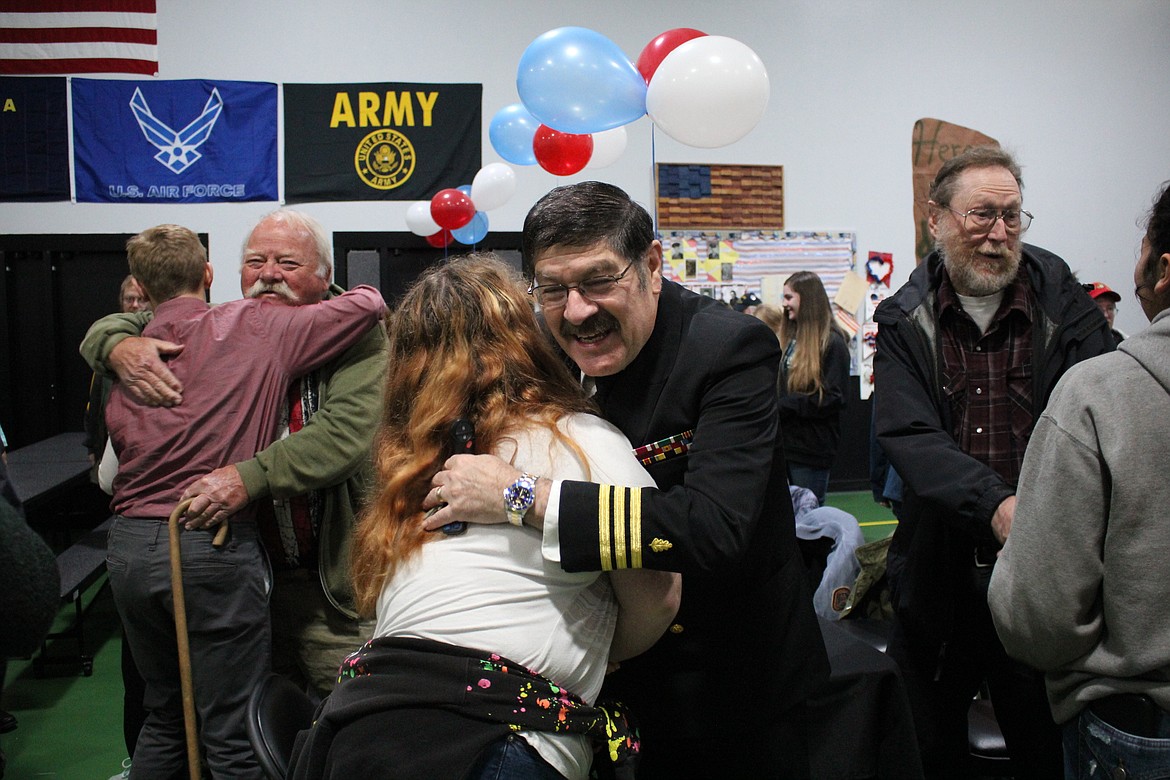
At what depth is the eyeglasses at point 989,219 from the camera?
212cm

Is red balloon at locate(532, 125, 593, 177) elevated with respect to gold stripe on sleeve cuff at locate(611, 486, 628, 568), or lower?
elevated

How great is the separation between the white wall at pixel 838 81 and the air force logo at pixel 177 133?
302mm

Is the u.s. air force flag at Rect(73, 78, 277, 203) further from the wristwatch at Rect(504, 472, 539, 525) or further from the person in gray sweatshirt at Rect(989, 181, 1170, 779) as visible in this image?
the person in gray sweatshirt at Rect(989, 181, 1170, 779)

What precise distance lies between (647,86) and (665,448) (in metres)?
2.43

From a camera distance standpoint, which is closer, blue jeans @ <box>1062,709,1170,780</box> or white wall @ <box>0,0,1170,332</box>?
blue jeans @ <box>1062,709,1170,780</box>

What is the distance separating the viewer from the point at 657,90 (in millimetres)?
3264

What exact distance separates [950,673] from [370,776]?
161cm

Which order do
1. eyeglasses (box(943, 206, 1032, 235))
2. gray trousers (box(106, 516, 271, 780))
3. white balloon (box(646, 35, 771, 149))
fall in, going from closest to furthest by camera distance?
eyeglasses (box(943, 206, 1032, 235)), gray trousers (box(106, 516, 271, 780)), white balloon (box(646, 35, 771, 149))

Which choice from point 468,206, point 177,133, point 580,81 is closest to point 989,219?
point 580,81

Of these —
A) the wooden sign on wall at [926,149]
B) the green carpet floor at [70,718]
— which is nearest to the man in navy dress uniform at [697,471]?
the green carpet floor at [70,718]

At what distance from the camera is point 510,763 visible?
1.14m

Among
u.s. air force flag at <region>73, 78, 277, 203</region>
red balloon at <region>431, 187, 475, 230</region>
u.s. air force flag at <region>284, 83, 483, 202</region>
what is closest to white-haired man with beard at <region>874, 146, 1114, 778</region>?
red balloon at <region>431, 187, 475, 230</region>

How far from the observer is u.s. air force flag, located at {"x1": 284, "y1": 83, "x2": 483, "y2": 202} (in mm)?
7312

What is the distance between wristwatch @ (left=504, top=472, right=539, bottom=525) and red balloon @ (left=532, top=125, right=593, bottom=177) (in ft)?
11.7
